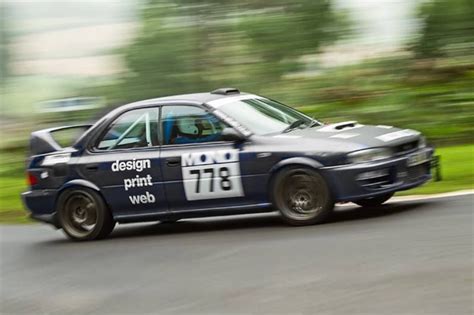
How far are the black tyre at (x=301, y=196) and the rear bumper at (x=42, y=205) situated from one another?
289cm

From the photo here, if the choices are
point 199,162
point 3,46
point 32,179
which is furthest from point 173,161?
point 3,46

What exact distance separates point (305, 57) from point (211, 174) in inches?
434

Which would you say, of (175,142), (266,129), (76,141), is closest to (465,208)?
(266,129)

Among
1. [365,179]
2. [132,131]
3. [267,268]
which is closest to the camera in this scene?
[267,268]

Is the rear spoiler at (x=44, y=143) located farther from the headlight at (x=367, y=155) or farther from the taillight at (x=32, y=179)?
the headlight at (x=367, y=155)

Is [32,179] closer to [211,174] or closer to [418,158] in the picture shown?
[211,174]

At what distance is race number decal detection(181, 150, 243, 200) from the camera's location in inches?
401

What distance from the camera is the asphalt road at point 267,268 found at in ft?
22.4

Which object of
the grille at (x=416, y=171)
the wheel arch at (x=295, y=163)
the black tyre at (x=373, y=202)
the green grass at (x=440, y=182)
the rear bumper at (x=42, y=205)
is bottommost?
the green grass at (x=440, y=182)

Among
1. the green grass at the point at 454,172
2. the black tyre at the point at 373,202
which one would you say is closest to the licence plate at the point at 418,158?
the black tyre at the point at 373,202

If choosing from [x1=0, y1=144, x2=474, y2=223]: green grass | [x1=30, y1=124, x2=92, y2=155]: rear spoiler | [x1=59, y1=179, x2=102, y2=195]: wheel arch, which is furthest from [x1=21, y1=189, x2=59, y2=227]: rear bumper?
[x1=0, y1=144, x2=474, y2=223]: green grass

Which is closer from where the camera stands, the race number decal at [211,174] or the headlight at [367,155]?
the headlight at [367,155]

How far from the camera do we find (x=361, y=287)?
22.9 ft

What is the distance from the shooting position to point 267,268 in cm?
810
